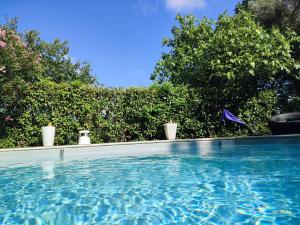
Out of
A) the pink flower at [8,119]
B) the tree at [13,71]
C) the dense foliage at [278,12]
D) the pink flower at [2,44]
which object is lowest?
the pink flower at [8,119]

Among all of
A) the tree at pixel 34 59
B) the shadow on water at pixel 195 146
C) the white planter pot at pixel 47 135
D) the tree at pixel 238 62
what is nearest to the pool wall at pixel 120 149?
the shadow on water at pixel 195 146

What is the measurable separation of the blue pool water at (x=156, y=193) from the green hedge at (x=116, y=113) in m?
4.52

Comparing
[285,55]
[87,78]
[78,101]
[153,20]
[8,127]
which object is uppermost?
[153,20]

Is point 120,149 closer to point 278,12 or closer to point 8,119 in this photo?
point 8,119

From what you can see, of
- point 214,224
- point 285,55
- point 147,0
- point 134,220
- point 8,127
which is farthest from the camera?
point 147,0

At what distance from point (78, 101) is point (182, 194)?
350 inches

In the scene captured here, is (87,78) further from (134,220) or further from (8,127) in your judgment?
(134,220)

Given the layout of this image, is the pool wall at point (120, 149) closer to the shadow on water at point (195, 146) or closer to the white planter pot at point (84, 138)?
the shadow on water at point (195, 146)

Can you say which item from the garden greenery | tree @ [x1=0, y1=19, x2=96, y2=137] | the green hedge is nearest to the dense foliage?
the garden greenery

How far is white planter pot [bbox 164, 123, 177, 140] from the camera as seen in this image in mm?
13031

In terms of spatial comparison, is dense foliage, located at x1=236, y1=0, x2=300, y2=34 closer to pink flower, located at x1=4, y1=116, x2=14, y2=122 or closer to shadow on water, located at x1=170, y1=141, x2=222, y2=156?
shadow on water, located at x1=170, y1=141, x2=222, y2=156

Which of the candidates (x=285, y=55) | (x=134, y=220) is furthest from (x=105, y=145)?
(x=285, y=55)

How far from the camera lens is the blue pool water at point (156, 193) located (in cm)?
356

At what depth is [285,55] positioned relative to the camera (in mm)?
14383
